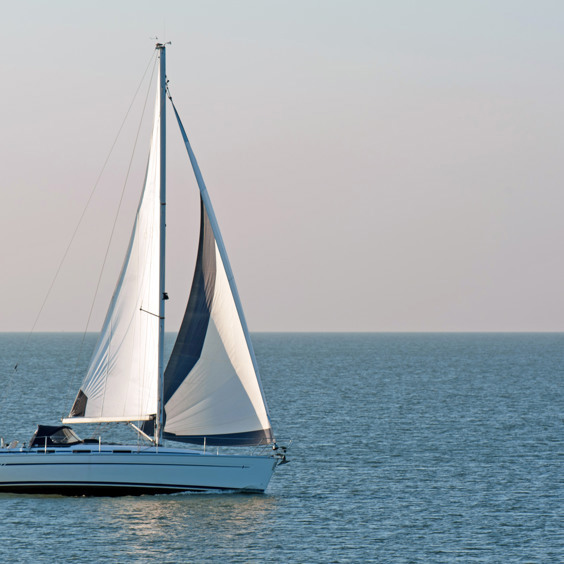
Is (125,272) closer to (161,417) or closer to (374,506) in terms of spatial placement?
(161,417)

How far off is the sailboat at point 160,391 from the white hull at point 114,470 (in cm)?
3

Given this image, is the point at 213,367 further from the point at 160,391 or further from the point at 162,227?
the point at 162,227

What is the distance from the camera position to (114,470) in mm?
38125

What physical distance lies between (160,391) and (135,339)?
2138 mm

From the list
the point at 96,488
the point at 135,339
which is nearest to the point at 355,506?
the point at 96,488

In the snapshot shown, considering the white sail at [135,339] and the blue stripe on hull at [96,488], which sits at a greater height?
the white sail at [135,339]

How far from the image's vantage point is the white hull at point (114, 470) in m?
38.1

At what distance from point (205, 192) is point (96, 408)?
8635mm

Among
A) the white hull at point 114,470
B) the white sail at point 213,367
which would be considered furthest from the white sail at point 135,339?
the white hull at point 114,470

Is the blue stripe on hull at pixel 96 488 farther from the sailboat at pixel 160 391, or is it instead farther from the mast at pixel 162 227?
the mast at pixel 162 227

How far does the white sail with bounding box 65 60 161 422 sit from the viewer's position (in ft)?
128

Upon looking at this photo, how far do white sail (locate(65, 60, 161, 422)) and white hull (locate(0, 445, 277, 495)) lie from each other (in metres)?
1.40

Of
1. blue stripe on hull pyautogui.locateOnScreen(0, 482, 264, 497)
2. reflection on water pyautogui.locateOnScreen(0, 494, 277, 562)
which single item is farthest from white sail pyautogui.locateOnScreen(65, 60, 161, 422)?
reflection on water pyautogui.locateOnScreen(0, 494, 277, 562)

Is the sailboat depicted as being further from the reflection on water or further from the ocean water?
the ocean water
